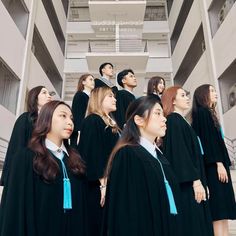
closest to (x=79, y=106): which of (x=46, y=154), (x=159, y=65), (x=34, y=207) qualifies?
(x=46, y=154)

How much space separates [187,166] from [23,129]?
5.38 feet

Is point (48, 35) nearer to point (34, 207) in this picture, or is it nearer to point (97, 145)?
point (97, 145)

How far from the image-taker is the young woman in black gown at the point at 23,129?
2984mm

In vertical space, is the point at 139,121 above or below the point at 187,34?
below

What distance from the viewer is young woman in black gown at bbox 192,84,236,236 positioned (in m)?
3.11

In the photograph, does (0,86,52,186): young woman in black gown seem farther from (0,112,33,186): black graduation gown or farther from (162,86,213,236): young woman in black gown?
(162,86,213,236): young woman in black gown

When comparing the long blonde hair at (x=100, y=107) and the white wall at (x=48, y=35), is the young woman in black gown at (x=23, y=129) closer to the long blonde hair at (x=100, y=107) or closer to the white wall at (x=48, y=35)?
the long blonde hair at (x=100, y=107)

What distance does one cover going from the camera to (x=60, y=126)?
2330 millimetres

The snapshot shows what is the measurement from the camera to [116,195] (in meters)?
1.97

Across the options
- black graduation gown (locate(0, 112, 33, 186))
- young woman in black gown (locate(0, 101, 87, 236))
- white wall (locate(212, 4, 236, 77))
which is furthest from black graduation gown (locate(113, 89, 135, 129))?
white wall (locate(212, 4, 236, 77))

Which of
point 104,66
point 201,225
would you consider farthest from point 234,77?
point 201,225

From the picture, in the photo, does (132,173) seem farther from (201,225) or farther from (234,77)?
(234,77)

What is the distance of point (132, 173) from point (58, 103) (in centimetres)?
86

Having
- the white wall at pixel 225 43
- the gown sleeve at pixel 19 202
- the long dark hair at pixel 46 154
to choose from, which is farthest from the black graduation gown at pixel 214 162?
the white wall at pixel 225 43
